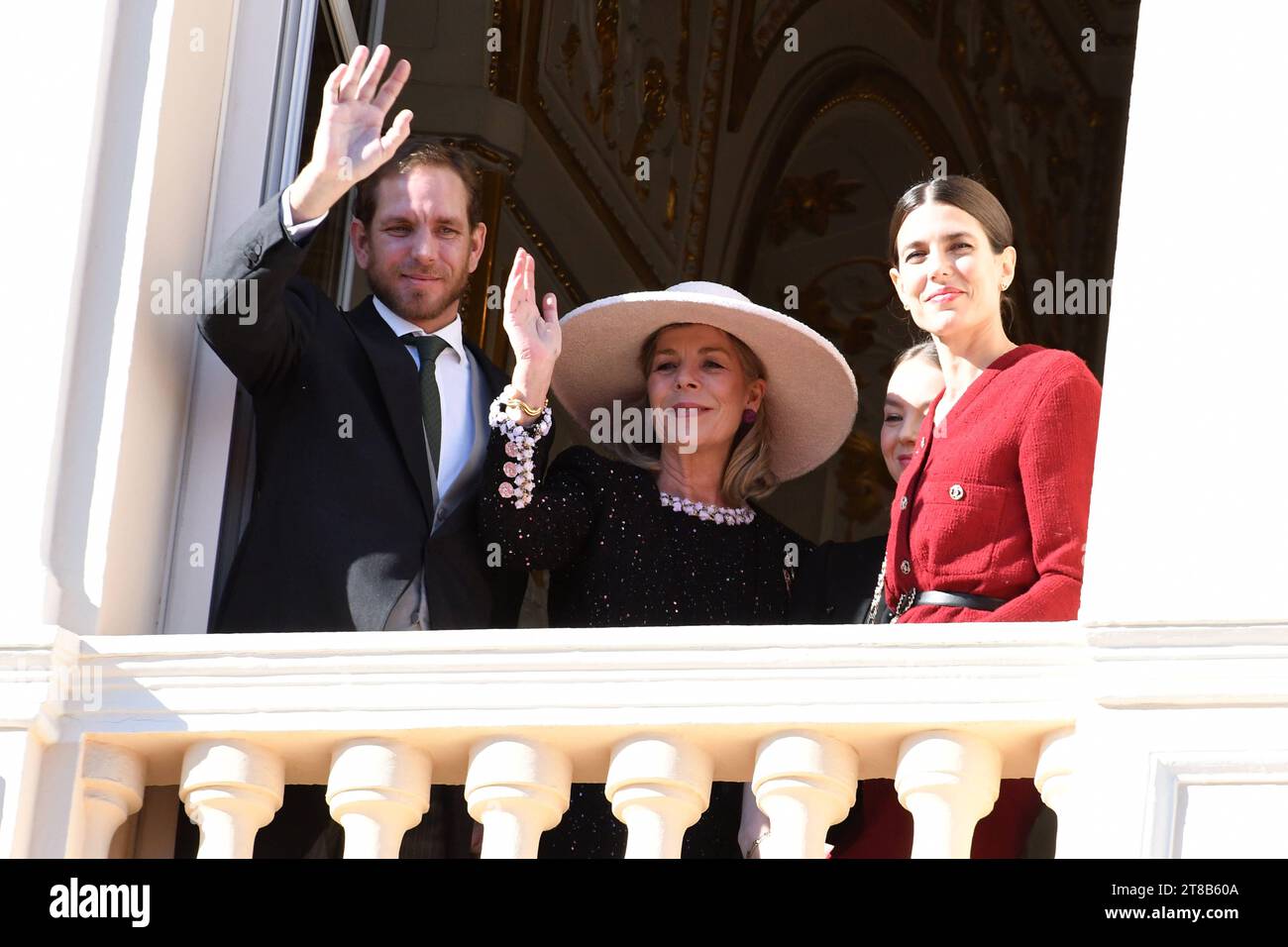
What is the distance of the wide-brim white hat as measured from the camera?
4.64 meters

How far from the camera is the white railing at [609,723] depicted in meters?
3.50

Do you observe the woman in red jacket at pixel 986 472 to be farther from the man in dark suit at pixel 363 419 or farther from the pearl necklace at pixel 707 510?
the man in dark suit at pixel 363 419

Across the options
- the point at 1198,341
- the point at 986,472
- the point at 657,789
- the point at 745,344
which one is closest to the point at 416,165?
the point at 745,344

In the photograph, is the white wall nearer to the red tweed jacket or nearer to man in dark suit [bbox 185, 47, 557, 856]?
the red tweed jacket

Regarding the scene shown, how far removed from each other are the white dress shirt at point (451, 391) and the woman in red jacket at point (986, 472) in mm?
738

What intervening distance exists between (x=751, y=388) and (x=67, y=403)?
1.25 metres

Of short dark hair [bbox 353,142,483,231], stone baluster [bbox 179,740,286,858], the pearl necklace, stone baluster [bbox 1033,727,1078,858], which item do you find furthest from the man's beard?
stone baluster [bbox 1033,727,1078,858]

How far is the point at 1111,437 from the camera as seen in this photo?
11.9ft

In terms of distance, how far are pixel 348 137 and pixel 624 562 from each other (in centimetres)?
84

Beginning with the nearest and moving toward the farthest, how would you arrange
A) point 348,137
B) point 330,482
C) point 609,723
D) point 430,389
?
1. point 609,723
2. point 348,137
3. point 330,482
4. point 430,389

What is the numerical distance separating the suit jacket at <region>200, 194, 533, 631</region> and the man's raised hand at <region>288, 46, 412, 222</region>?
6 cm

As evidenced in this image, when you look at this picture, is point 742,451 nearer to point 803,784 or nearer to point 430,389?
point 430,389

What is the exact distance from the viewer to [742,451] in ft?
15.4
